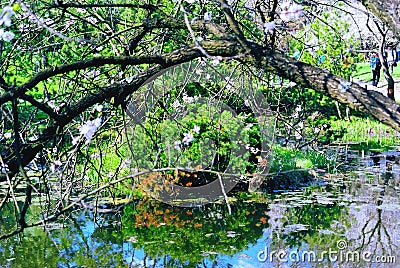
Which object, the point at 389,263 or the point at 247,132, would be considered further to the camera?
the point at 247,132

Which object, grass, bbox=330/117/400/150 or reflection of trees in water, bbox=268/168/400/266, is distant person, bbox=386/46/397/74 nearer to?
grass, bbox=330/117/400/150

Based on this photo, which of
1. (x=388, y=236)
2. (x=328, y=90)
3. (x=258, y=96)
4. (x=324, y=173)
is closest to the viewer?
(x=328, y=90)

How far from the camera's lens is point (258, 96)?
583 cm

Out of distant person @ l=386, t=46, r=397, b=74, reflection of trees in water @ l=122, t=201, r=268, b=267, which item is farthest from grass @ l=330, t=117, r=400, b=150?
reflection of trees in water @ l=122, t=201, r=268, b=267

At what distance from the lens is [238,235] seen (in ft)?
16.8

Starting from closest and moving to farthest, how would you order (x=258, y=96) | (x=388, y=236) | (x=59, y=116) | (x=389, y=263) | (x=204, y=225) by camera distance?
(x=59, y=116) < (x=389, y=263) < (x=388, y=236) < (x=204, y=225) < (x=258, y=96)

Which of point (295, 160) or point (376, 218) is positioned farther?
point (295, 160)

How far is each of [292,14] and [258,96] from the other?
3.53 meters

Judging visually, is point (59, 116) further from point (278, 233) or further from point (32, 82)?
point (278, 233)

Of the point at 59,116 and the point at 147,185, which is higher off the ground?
the point at 59,116

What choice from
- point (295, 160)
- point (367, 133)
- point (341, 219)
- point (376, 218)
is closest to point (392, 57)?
point (367, 133)

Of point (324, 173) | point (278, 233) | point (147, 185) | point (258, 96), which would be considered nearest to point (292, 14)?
point (278, 233)

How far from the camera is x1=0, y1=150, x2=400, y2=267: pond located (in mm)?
4457

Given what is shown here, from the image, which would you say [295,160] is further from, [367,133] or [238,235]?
[367,133]
